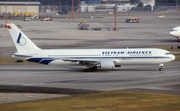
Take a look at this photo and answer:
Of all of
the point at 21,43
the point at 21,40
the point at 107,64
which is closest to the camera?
the point at 107,64

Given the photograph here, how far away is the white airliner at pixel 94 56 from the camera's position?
6266 cm

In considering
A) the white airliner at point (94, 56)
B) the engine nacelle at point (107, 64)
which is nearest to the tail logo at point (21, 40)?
the white airliner at point (94, 56)

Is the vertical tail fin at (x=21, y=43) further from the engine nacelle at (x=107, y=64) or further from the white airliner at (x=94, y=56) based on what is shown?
the engine nacelle at (x=107, y=64)

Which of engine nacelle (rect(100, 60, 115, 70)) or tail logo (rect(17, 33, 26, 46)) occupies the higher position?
tail logo (rect(17, 33, 26, 46))

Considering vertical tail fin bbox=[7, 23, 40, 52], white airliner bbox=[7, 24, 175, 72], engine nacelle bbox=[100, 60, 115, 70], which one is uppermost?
vertical tail fin bbox=[7, 23, 40, 52]

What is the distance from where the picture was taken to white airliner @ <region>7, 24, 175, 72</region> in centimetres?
6266

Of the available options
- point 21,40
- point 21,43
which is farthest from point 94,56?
point 21,40

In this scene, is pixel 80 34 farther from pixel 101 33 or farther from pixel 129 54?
pixel 129 54

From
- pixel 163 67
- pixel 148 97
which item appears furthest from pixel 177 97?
pixel 163 67

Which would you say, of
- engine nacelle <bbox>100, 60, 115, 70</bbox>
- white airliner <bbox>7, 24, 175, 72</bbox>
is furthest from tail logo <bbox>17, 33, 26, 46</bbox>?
engine nacelle <bbox>100, 60, 115, 70</bbox>

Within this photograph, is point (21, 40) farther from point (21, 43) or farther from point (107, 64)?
point (107, 64)

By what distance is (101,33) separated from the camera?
133 m

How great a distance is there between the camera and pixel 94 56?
208 ft

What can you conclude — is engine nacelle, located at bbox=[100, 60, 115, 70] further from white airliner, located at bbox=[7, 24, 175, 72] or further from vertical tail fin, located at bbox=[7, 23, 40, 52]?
vertical tail fin, located at bbox=[7, 23, 40, 52]
